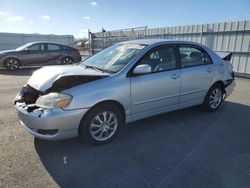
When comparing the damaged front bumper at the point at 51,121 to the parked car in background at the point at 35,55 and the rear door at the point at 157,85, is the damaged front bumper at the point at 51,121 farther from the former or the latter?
→ the parked car in background at the point at 35,55

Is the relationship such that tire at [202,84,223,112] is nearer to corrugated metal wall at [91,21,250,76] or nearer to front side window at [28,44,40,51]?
corrugated metal wall at [91,21,250,76]

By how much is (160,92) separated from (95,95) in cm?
133

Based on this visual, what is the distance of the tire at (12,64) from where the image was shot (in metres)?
11.7

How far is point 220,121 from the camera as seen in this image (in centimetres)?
475

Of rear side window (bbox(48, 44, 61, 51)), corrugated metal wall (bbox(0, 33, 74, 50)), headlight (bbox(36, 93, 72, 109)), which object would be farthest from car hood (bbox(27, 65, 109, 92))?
corrugated metal wall (bbox(0, 33, 74, 50))

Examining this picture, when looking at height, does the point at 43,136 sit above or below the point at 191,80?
below

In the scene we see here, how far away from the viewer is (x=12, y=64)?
11875mm

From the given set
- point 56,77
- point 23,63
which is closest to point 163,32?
point 23,63

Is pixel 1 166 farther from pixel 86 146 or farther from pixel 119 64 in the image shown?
pixel 119 64

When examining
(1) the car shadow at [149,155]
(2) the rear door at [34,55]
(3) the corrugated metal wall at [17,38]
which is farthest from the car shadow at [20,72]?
(3) the corrugated metal wall at [17,38]

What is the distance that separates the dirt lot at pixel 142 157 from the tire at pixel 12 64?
8.13 metres

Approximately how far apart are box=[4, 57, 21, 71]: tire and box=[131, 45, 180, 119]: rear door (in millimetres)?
9970

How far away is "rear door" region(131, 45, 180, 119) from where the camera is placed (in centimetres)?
384

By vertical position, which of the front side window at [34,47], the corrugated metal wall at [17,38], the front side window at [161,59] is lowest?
the front side window at [161,59]
